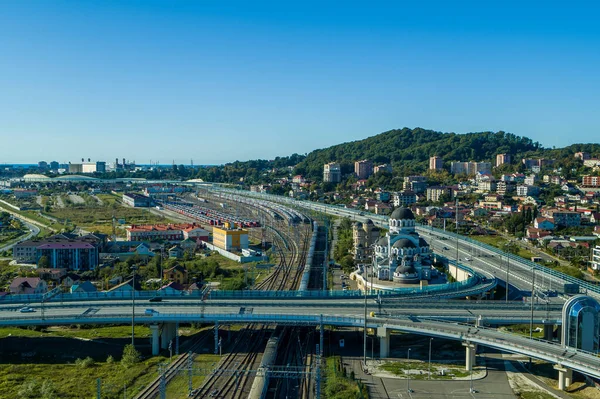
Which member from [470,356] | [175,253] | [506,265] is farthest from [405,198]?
[470,356]

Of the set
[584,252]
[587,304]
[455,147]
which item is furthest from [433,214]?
[455,147]

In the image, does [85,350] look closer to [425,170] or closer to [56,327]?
[56,327]

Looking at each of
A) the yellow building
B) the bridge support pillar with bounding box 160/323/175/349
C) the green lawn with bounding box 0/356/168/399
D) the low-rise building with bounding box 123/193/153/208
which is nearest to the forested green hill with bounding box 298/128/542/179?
the low-rise building with bounding box 123/193/153/208

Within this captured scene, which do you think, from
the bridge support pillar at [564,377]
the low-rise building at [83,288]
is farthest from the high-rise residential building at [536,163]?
the bridge support pillar at [564,377]

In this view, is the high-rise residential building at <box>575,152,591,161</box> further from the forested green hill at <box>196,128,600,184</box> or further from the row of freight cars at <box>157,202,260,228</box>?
the row of freight cars at <box>157,202,260,228</box>

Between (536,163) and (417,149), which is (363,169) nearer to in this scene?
(417,149)

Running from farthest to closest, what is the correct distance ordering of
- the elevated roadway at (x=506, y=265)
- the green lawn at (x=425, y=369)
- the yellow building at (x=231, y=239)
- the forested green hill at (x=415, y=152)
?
the forested green hill at (x=415, y=152) → the yellow building at (x=231, y=239) → the elevated roadway at (x=506, y=265) → the green lawn at (x=425, y=369)

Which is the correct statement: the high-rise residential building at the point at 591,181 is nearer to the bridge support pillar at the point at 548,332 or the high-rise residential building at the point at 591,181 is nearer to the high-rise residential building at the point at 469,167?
the high-rise residential building at the point at 469,167
